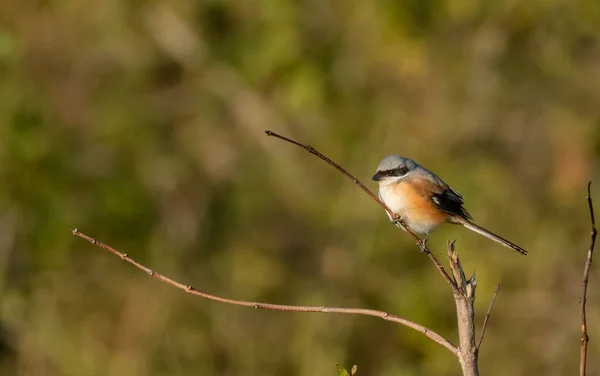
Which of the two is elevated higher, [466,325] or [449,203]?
[449,203]

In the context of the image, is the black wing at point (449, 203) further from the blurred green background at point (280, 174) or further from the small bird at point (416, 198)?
the blurred green background at point (280, 174)

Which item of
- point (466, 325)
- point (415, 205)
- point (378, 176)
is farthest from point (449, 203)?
point (466, 325)

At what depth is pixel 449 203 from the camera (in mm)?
3436

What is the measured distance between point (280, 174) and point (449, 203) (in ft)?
12.8

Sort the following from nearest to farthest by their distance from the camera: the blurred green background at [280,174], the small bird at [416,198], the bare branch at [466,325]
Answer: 1. the bare branch at [466,325]
2. the small bird at [416,198]
3. the blurred green background at [280,174]

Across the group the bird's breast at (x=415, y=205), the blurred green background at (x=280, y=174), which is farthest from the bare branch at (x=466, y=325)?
the blurred green background at (x=280, y=174)

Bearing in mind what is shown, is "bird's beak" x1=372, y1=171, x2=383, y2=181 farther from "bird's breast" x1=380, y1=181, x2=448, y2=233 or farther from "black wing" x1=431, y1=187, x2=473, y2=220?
"black wing" x1=431, y1=187, x2=473, y2=220

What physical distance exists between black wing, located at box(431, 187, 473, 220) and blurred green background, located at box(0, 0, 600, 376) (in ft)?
7.34

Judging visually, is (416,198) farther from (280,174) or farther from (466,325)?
(280,174)

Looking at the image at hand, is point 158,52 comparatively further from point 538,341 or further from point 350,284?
point 538,341

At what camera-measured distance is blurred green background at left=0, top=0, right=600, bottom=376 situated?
5734mm

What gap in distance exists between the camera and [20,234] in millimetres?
6258

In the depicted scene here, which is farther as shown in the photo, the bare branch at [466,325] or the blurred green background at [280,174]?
the blurred green background at [280,174]

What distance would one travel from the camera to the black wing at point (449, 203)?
3.40m
